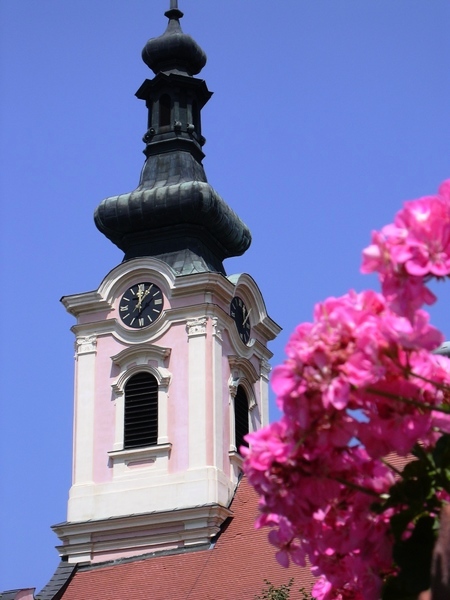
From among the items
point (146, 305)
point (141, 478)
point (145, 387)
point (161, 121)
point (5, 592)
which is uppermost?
point (161, 121)

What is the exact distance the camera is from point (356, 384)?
8.30 ft

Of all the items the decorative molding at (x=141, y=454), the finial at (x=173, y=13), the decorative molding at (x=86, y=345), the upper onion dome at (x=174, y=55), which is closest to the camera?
the decorative molding at (x=141, y=454)

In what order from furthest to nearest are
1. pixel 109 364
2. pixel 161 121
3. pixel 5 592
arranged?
pixel 161 121, pixel 109 364, pixel 5 592

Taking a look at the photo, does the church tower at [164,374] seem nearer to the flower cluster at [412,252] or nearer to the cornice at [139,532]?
the cornice at [139,532]

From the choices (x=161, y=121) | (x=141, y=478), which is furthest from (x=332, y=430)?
(x=161, y=121)

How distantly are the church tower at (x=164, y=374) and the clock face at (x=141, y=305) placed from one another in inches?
1.0

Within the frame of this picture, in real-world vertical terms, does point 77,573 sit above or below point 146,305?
below

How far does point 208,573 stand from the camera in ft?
70.9

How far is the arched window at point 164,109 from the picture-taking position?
28.7 m

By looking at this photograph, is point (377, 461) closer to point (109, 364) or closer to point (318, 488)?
point (318, 488)

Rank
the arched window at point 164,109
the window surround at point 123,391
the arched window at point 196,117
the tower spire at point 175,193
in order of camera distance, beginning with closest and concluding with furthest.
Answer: the window surround at point 123,391, the tower spire at point 175,193, the arched window at point 164,109, the arched window at point 196,117

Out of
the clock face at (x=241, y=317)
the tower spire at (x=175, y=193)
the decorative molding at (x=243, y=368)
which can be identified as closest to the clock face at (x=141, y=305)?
the tower spire at (x=175, y=193)

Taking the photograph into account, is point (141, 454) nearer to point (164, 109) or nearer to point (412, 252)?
point (164, 109)

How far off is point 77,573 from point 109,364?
4249 millimetres
